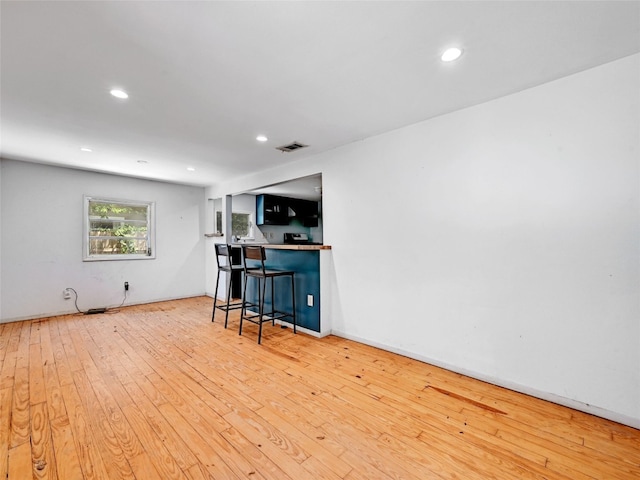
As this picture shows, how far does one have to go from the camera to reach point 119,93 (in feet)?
6.92

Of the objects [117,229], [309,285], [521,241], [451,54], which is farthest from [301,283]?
[117,229]

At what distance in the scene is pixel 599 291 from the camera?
1.81m

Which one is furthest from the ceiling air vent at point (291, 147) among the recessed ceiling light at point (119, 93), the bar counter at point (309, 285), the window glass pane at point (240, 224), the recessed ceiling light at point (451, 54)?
the window glass pane at point (240, 224)

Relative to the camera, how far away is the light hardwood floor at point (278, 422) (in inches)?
54.9

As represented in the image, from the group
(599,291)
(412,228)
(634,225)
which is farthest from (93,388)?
(634,225)

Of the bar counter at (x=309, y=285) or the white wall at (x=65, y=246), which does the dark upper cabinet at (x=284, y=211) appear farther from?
the bar counter at (x=309, y=285)

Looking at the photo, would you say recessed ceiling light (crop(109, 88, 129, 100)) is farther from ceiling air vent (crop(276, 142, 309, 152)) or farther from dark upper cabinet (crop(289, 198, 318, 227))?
dark upper cabinet (crop(289, 198, 318, 227))

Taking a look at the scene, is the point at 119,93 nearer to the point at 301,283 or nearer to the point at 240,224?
the point at 301,283

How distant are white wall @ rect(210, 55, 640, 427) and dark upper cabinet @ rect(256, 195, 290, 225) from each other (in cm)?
386

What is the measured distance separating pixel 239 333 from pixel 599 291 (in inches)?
133

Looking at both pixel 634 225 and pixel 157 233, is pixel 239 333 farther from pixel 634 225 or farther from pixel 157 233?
pixel 634 225

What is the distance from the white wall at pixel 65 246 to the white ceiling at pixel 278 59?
1.60 m

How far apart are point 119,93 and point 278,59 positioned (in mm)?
1351

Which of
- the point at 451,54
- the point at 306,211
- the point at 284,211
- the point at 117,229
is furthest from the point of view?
the point at 306,211
